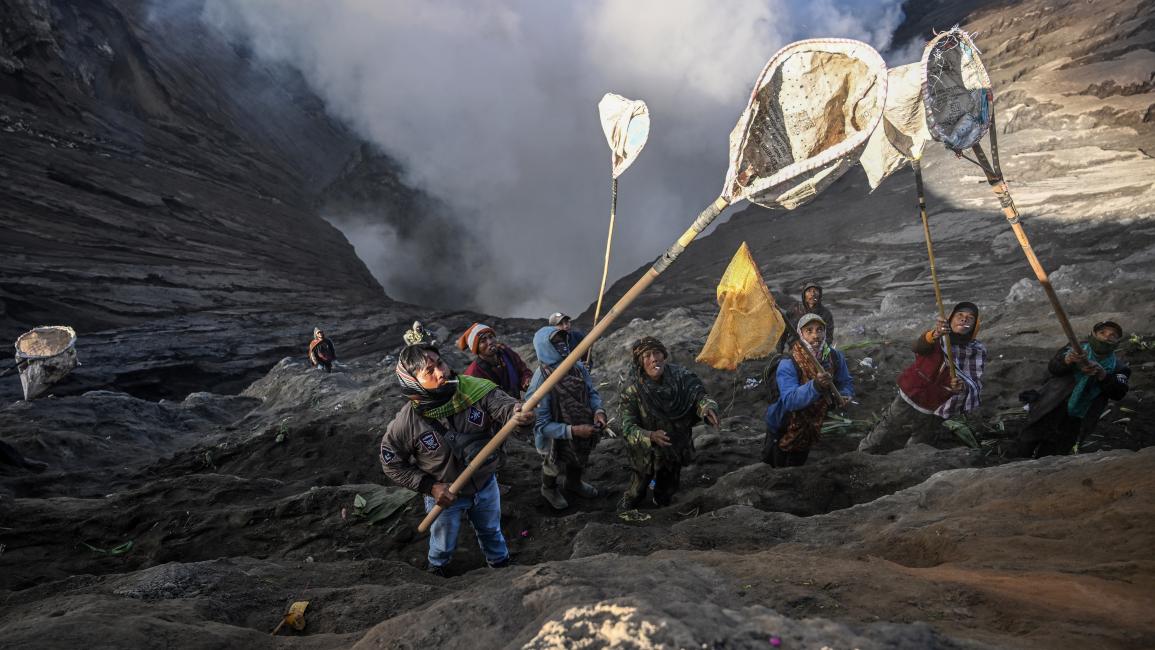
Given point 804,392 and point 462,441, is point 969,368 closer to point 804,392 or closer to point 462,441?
point 804,392

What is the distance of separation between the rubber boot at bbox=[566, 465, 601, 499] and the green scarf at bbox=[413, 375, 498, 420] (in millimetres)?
1729

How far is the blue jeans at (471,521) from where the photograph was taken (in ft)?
11.1

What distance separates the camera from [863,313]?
1390cm

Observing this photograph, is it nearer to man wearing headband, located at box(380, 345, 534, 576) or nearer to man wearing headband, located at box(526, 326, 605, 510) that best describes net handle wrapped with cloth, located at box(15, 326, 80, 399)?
man wearing headband, located at box(526, 326, 605, 510)

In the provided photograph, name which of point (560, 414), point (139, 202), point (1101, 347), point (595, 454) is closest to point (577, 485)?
point (560, 414)

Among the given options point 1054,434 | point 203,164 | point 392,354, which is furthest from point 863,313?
point 203,164

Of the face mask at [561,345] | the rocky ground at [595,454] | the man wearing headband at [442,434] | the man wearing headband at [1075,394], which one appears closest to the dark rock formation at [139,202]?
the rocky ground at [595,454]

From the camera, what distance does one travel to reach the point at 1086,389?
12.6 ft

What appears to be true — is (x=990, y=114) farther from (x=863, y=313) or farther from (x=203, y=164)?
(x=203, y=164)

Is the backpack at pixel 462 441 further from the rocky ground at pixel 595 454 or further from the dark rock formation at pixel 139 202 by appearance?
the dark rock formation at pixel 139 202

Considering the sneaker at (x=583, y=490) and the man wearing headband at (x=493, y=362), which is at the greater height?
the man wearing headband at (x=493, y=362)

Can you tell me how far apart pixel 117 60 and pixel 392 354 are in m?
17.6

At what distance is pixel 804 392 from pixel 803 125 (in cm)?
206

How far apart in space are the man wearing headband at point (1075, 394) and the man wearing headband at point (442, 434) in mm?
3503
